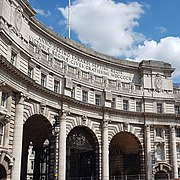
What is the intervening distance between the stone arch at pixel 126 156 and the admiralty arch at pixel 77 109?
0.16m

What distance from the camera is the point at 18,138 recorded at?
36.4 metres

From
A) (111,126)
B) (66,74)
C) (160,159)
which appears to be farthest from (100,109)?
(160,159)

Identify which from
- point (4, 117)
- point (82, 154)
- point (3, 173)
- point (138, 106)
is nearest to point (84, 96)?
point (82, 154)

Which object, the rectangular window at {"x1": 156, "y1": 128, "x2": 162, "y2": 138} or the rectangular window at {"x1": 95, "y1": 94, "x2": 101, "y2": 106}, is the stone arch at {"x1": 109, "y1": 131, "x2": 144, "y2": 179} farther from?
the rectangular window at {"x1": 95, "y1": 94, "x2": 101, "y2": 106}

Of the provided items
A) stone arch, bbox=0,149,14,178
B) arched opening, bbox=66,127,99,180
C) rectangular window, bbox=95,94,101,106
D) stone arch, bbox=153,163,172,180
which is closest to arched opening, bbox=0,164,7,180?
stone arch, bbox=0,149,14,178

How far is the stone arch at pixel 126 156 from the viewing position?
55156 millimetres

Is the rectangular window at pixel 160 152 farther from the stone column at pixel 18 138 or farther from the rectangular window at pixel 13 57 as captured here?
the rectangular window at pixel 13 57

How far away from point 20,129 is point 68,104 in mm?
11169

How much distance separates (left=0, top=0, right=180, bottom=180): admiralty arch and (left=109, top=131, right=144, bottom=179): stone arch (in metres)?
0.16

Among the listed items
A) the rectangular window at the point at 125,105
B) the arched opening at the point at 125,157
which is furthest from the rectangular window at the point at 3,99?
the arched opening at the point at 125,157

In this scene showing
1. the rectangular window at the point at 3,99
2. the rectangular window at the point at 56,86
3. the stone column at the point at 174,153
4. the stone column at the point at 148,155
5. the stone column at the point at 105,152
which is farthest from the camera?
the stone column at the point at 174,153

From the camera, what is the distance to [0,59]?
32.7m

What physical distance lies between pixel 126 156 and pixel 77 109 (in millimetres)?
15214

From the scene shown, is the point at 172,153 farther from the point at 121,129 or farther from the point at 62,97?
the point at 62,97
